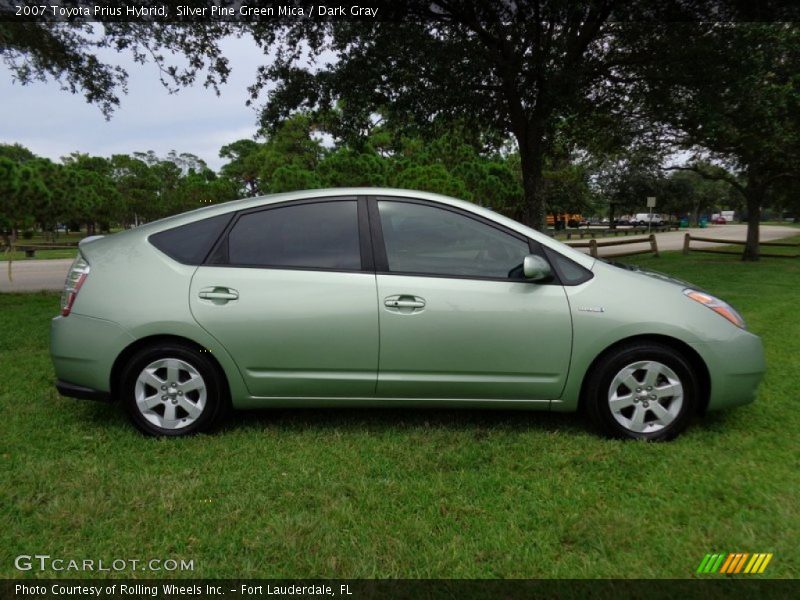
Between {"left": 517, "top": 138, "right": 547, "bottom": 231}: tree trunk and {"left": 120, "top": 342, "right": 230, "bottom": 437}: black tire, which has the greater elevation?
{"left": 517, "top": 138, "right": 547, "bottom": 231}: tree trunk

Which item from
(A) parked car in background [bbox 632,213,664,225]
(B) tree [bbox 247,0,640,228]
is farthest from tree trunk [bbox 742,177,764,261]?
(A) parked car in background [bbox 632,213,664,225]

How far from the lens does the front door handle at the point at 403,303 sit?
346 centimetres

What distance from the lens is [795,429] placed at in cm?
380

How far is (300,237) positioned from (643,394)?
2.41 metres

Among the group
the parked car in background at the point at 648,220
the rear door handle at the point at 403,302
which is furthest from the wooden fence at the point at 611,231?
the rear door handle at the point at 403,302

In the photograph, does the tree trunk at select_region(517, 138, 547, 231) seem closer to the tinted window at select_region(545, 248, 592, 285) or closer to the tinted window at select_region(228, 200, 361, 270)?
the tinted window at select_region(545, 248, 592, 285)

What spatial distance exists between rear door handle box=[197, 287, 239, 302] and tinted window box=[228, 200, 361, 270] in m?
0.20

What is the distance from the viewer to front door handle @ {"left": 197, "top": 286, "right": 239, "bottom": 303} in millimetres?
3512

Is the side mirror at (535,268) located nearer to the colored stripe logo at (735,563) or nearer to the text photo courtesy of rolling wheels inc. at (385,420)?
the text photo courtesy of rolling wheels inc. at (385,420)

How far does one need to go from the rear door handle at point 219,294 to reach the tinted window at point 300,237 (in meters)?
0.20

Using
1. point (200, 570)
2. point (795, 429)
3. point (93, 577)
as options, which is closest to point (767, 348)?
point (795, 429)

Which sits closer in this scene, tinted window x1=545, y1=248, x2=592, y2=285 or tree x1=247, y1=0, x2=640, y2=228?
tinted window x1=545, y1=248, x2=592, y2=285

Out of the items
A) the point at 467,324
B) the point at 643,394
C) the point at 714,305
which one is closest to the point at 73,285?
the point at 467,324
